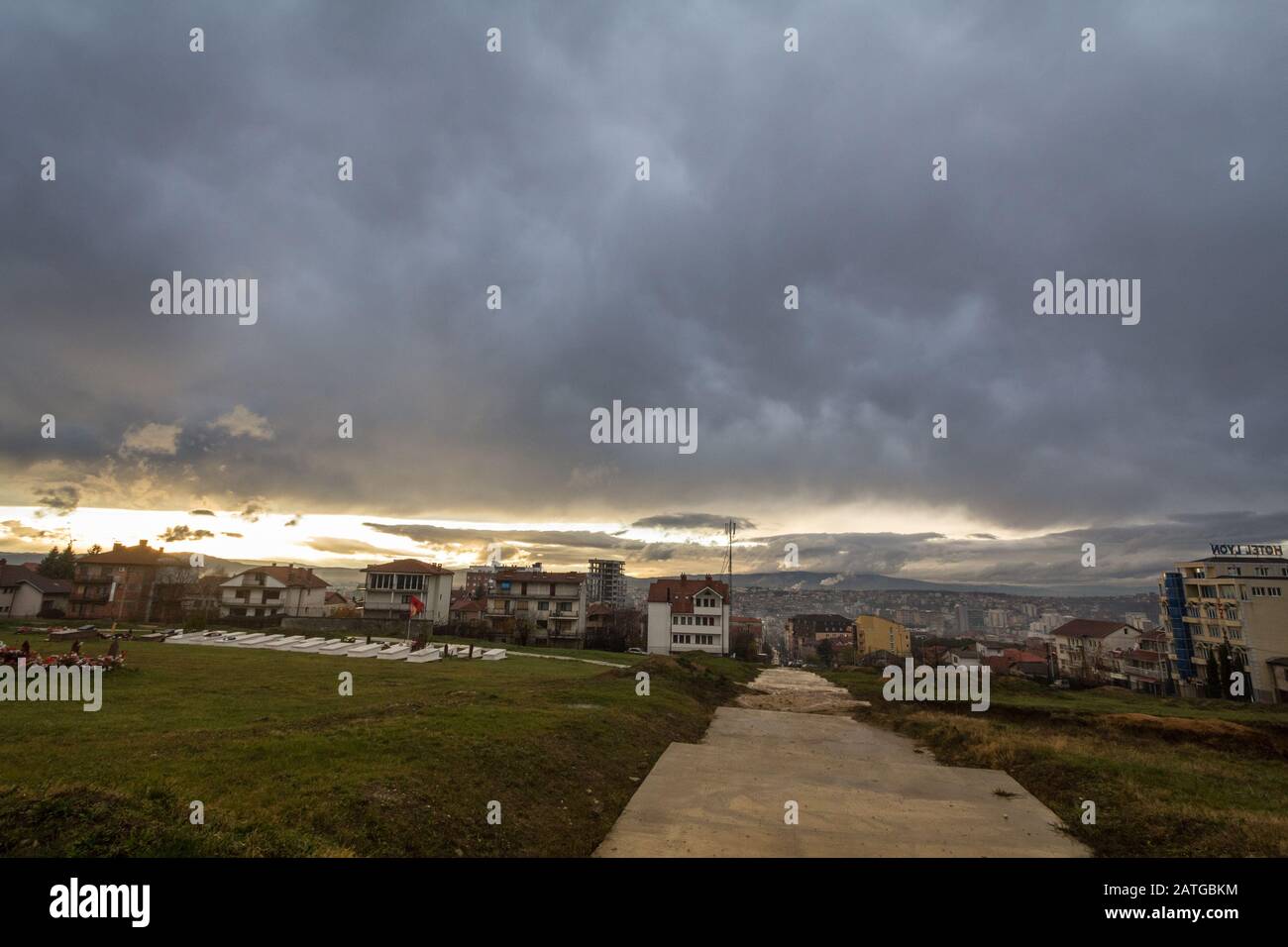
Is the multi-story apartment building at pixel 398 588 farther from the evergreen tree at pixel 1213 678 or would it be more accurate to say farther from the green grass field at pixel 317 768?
the evergreen tree at pixel 1213 678

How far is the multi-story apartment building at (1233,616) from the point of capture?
68.8 metres

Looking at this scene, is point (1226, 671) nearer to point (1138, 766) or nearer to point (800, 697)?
point (800, 697)

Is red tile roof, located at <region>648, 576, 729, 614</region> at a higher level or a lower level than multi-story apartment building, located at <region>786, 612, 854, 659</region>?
higher

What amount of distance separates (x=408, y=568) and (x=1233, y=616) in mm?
104106

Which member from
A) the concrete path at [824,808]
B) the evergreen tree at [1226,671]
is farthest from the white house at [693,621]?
the concrete path at [824,808]

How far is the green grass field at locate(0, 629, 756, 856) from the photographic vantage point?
301 inches

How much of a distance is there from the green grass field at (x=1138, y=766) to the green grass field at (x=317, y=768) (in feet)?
33.5

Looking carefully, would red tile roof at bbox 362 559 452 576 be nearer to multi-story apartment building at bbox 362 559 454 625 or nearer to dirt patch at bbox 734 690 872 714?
multi-story apartment building at bbox 362 559 454 625

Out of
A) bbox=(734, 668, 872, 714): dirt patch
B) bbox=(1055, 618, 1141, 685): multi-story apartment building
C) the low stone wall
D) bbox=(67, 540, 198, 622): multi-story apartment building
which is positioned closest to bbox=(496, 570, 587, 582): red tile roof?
the low stone wall

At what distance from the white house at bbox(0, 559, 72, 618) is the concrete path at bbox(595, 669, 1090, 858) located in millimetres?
95626
